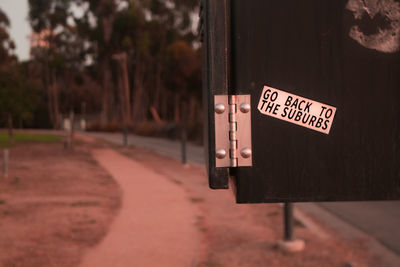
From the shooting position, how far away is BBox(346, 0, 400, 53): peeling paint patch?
56.8 inches

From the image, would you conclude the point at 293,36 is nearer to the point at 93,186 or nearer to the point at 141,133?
the point at 93,186

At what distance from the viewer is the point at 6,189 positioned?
8.86 meters

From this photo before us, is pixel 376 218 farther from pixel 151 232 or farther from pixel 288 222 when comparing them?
pixel 151 232

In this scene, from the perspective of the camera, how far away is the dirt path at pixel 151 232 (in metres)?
4.74

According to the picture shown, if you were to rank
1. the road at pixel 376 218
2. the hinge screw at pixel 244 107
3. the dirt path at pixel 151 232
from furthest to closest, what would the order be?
the road at pixel 376 218 < the dirt path at pixel 151 232 < the hinge screw at pixel 244 107

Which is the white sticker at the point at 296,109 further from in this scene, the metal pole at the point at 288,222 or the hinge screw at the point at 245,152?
the metal pole at the point at 288,222

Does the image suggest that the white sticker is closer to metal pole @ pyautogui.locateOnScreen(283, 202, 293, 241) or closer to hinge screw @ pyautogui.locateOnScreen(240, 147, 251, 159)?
hinge screw @ pyautogui.locateOnScreen(240, 147, 251, 159)

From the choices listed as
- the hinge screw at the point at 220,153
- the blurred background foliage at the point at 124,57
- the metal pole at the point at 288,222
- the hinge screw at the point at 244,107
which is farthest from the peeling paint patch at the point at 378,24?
the blurred background foliage at the point at 124,57

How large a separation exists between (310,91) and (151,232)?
189 inches

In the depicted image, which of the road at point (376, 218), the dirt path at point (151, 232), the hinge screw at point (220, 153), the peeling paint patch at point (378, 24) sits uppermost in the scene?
the peeling paint patch at point (378, 24)

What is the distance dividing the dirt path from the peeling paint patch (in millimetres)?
3615

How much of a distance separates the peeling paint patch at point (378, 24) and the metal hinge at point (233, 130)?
1.37ft

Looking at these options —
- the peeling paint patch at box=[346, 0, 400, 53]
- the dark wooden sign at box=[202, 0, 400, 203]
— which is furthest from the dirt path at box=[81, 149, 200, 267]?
the peeling paint patch at box=[346, 0, 400, 53]

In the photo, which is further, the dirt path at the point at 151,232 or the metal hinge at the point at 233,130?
the dirt path at the point at 151,232
